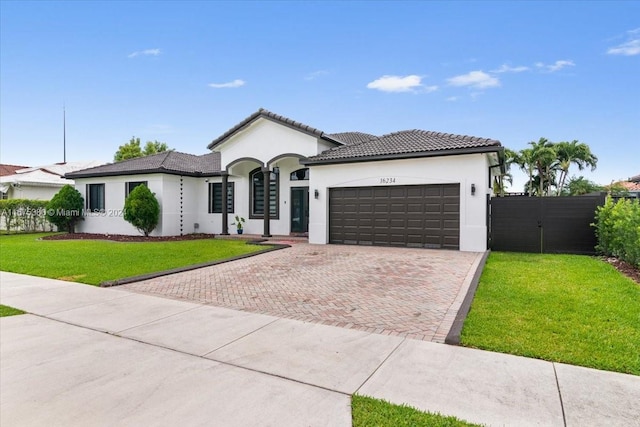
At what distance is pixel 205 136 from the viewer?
2962cm

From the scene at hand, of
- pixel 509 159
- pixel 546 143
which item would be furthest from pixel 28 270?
pixel 546 143

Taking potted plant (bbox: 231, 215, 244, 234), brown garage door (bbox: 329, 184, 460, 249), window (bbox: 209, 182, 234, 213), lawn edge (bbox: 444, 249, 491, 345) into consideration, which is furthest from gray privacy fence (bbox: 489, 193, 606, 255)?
window (bbox: 209, 182, 234, 213)

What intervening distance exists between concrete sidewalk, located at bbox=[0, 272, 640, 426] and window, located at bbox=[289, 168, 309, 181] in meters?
12.8

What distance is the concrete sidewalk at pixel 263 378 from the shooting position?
3.09m

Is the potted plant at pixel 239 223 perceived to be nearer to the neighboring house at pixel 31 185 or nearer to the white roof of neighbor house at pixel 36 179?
the white roof of neighbor house at pixel 36 179

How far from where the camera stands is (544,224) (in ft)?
41.4

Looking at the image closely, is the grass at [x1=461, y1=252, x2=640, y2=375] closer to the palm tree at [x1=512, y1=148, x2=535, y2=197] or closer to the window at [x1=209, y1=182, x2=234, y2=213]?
the window at [x1=209, y1=182, x2=234, y2=213]

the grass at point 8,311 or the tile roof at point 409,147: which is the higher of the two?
the tile roof at point 409,147

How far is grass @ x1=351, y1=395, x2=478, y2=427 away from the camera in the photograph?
289 centimetres

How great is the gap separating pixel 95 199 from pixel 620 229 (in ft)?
78.3

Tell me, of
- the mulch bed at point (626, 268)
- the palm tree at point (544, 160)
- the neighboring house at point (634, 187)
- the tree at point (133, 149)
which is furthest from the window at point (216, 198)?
the palm tree at point (544, 160)

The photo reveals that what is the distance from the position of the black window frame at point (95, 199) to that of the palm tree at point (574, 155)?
36289mm

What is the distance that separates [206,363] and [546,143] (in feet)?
121

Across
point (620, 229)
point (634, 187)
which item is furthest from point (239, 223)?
point (634, 187)
